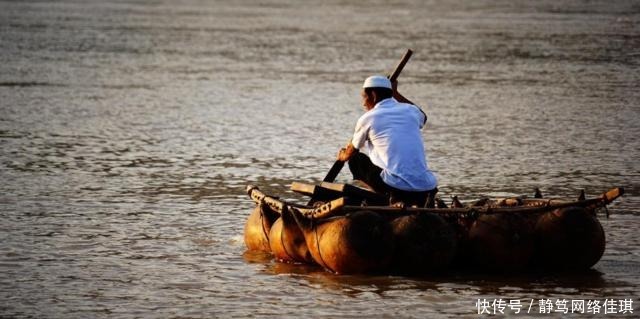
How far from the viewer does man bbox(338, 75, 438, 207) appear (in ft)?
35.1

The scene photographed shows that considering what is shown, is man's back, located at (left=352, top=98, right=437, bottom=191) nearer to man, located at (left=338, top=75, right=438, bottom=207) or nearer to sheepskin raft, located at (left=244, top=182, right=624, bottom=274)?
man, located at (left=338, top=75, right=438, bottom=207)

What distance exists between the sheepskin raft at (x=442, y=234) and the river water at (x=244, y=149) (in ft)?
0.45

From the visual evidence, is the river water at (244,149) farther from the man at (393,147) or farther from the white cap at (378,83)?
the white cap at (378,83)

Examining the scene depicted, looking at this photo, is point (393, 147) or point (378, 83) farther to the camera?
point (378, 83)

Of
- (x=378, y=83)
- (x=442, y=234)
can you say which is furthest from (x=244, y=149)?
(x=442, y=234)

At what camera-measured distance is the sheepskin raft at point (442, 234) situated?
1001 cm

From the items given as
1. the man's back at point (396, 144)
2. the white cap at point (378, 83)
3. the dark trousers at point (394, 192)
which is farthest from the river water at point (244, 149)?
the white cap at point (378, 83)

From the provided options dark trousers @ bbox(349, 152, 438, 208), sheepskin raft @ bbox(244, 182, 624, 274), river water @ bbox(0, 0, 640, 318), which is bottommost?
river water @ bbox(0, 0, 640, 318)

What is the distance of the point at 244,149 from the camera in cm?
1862

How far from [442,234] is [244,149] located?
8.82 m

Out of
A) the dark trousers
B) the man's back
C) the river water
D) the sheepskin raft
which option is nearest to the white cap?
the man's back

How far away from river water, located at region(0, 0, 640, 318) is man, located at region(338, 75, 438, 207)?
2.42ft

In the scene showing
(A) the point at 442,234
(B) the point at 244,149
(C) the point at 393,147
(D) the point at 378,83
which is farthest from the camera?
(B) the point at 244,149

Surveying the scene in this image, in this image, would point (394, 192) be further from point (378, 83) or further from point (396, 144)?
point (378, 83)
